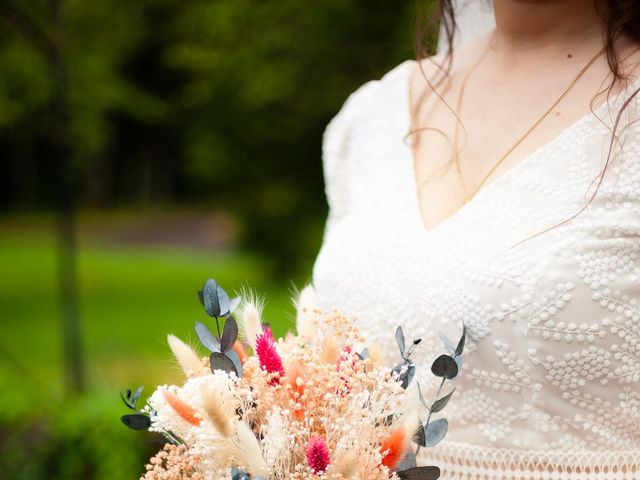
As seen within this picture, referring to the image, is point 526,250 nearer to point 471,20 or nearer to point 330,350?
point 330,350

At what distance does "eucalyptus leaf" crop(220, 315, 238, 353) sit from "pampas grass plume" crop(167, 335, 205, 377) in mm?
100

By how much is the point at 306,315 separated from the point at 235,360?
0.19 m

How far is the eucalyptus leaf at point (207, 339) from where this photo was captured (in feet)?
4.49

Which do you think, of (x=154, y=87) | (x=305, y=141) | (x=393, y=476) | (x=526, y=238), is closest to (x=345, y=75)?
(x=305, y=141)

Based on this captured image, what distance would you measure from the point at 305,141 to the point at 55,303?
15.3 ft

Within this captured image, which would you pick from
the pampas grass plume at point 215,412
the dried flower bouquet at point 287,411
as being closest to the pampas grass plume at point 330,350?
the dried flower bouquet at point 287,411

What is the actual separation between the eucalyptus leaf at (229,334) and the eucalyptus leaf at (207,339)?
0.12 ft

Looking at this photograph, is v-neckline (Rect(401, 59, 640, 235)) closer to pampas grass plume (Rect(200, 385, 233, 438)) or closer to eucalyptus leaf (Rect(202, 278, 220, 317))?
eucalyptus leaf (Rect(202, 278, 220, 317))

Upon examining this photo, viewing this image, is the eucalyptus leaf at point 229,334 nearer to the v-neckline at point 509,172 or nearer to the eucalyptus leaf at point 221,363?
the eucalyptus leaf at point 221,363

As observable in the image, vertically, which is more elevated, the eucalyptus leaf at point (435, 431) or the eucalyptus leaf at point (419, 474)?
the eucalyptus leaf at point (435, 431)

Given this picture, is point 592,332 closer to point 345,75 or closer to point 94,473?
point 94,473

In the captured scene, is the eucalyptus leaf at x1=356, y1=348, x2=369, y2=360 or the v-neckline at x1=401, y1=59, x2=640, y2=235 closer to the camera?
the eucalyptus leaf at x1=356, y1=348, x2=369, y2=360

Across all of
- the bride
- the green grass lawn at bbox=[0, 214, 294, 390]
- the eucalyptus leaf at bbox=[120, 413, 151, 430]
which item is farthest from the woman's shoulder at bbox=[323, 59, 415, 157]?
the green grass lawn at bbox=[0, 214, 294, 390]

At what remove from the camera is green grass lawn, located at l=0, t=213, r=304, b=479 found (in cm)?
399
